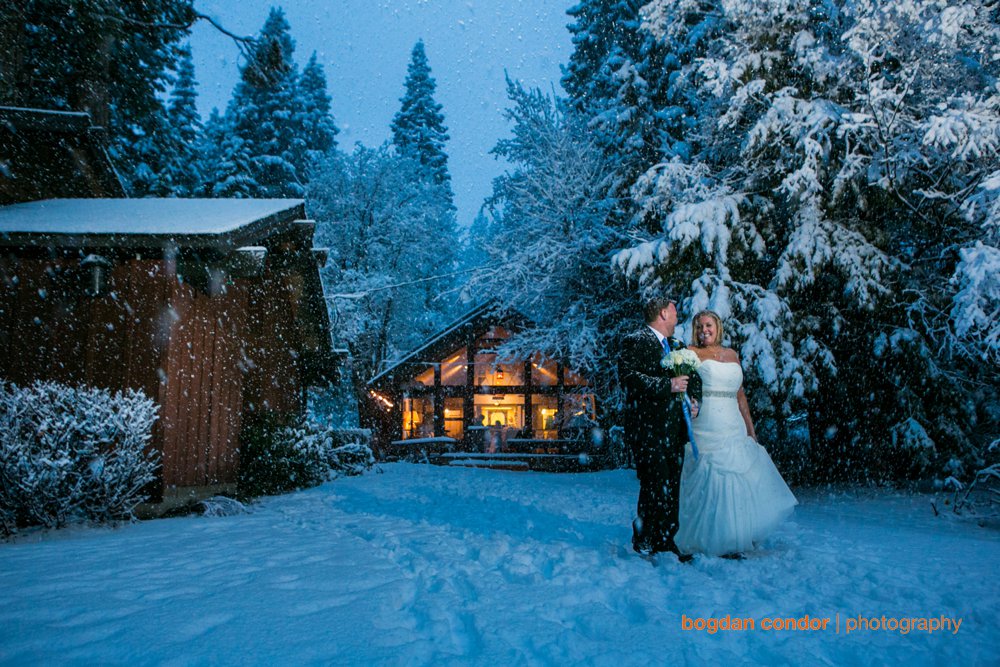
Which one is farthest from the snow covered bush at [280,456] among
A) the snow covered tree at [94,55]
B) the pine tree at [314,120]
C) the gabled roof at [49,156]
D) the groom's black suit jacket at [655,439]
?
the pine tree at [314,120]

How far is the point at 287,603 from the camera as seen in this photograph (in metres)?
3.26

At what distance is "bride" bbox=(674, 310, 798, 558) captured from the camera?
14.3ft

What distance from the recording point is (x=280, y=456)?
9.35m

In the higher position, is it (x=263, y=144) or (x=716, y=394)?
(x=263, y=144)

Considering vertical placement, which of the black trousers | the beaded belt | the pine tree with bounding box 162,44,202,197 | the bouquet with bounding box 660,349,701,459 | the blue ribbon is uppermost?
the pine tree with bounding box 162,44,202,197

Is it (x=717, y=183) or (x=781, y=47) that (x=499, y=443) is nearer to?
(x=717, y=183)

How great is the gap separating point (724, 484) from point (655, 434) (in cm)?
65

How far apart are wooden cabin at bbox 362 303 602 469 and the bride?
45.2 feet

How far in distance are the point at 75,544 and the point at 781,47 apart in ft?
37.4

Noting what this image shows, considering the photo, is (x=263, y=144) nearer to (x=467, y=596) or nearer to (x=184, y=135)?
(x=184, y=135)

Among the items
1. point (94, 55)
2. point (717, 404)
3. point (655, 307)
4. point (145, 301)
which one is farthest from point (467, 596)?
point (94, 55)

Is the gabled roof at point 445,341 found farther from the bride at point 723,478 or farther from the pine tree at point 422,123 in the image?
the pine tree at point 422,123

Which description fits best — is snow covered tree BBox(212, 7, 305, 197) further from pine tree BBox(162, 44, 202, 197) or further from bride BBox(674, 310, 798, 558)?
bride BBox(674, 310, 798, 558)

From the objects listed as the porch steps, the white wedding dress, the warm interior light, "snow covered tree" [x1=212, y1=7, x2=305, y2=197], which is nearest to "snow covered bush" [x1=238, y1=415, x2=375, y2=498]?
the white wedding dress
